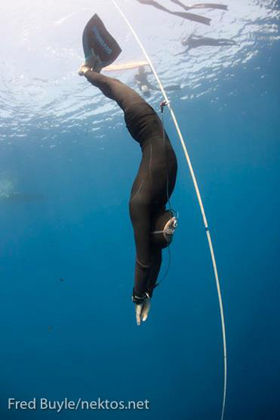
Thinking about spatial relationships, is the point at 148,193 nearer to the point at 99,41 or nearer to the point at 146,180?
the point at 146,180

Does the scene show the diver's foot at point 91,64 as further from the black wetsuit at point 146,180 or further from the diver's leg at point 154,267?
the diver's leg at point 154,267

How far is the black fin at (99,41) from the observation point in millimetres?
3172

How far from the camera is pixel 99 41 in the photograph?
3223mm

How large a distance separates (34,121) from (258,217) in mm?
55549

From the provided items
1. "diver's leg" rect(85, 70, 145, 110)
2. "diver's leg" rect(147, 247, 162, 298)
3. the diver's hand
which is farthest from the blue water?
the diver's hand

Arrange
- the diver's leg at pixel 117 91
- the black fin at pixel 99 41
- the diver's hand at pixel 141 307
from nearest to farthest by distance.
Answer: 1. the diver's hand at pixel 141 307
2. the diver's leg at pixel 117 91
3. the black fin at pixel 99 41

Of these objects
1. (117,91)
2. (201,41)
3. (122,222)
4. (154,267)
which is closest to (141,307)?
(154,267)

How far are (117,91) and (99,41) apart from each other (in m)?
0.81

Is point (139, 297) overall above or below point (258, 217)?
above

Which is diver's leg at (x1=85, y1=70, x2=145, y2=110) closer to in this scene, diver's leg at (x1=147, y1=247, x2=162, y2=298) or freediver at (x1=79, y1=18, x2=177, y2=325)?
freediver at (x1=79, y1=18, x2=177, y2=325)

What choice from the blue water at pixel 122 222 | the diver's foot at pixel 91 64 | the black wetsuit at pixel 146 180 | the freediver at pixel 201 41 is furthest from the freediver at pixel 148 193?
the freediver at pixel 201 41

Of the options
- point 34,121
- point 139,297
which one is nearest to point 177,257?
point 34,121

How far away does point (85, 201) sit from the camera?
39344mm

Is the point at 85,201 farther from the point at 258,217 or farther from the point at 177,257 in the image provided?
the point at 258,217
